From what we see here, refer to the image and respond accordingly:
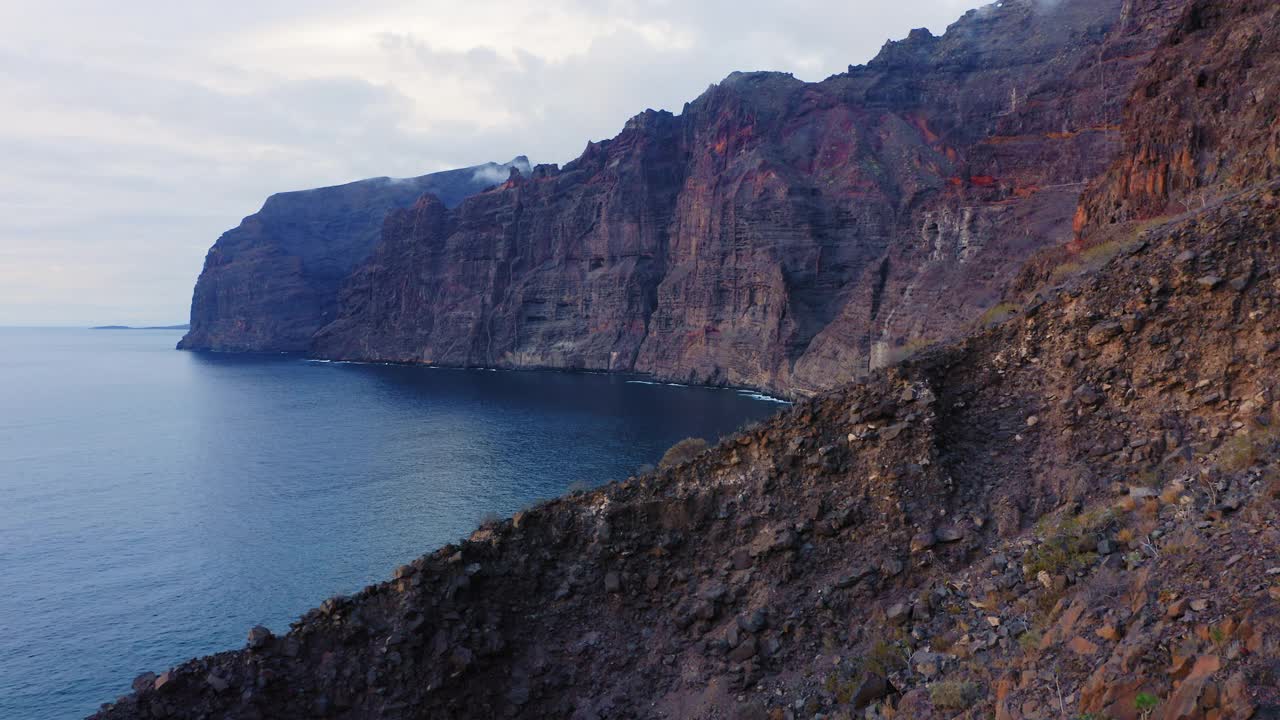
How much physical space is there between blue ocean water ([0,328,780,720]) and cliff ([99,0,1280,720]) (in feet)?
68.9

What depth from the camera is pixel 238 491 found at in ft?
169

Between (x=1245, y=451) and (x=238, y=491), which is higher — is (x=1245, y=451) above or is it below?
above

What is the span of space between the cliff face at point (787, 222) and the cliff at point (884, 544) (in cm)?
5595

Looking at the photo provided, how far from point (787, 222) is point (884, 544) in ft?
315

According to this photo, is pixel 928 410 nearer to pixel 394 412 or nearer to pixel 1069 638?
pixel 1069 638

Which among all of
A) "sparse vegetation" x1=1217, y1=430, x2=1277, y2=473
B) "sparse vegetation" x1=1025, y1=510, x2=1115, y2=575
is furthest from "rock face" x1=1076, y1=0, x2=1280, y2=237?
"sparse vegetation" x1=1025, y1=510, x2=1115, y2=575

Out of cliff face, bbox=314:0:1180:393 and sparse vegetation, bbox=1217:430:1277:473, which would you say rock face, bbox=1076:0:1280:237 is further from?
cliff face, bbox=314:0:1180:393

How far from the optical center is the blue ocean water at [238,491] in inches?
1195

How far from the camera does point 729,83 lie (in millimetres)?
127062

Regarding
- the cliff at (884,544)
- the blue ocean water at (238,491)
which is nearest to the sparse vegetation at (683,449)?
the cliff at (884,544)

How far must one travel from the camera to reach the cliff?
9617 millimetres

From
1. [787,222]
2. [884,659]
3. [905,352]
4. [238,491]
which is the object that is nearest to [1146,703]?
[884,659]

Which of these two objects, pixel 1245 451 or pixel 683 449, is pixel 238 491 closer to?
pixel 683 449

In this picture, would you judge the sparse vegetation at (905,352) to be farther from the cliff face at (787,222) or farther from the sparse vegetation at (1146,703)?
the cliff face at (787,222)
